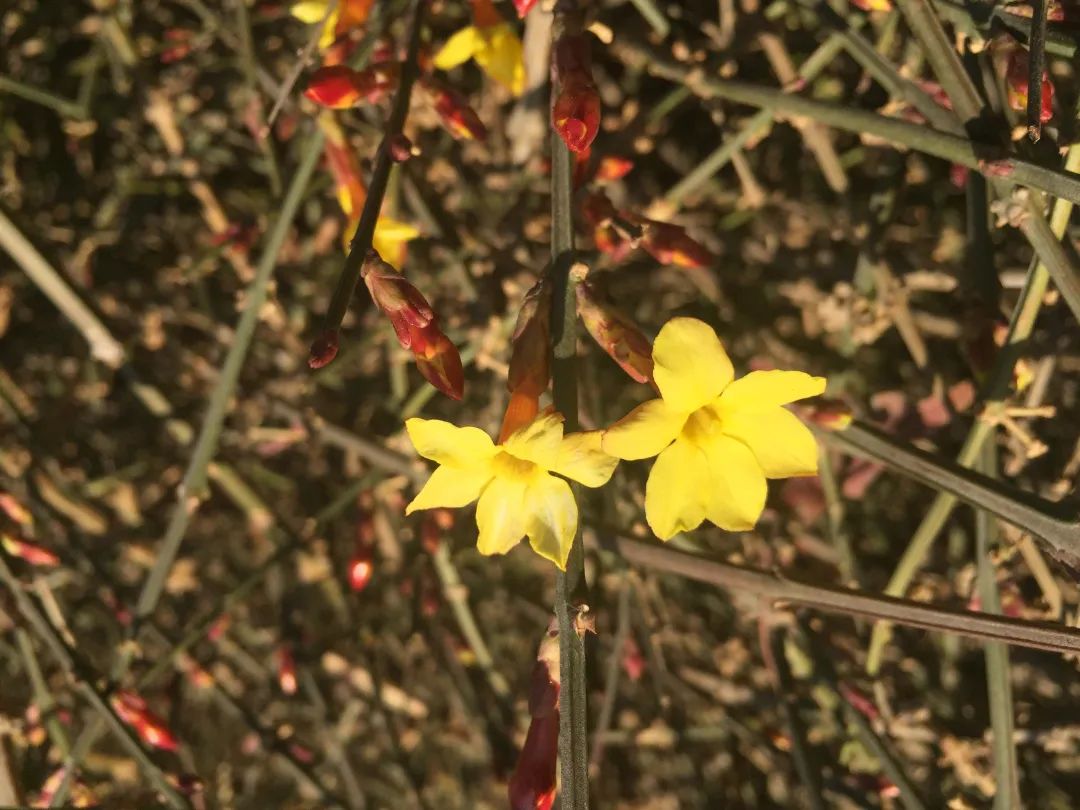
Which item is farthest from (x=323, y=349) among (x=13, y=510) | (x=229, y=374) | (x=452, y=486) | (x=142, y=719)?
(x=13, y=510)

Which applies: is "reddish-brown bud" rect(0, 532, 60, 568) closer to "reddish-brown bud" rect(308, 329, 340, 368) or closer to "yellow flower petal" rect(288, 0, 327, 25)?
"reddish-brown bud" rect(308, 329, 340, 368)

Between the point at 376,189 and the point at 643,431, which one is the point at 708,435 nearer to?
the point at 643,431

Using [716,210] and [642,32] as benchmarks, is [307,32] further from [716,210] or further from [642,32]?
[716,210]

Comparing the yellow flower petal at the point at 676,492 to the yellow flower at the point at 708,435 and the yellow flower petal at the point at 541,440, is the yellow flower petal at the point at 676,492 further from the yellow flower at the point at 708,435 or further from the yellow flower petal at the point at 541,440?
the yellow flower petal at the point at 541,440

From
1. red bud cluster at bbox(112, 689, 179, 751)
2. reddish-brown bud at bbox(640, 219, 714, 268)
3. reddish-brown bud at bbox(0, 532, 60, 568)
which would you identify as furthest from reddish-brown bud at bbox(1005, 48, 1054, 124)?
reddish-brown bud at bbox(0, 532, 60, 568)

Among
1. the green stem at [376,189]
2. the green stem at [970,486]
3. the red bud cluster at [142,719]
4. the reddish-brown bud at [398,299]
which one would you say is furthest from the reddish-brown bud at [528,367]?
the red bud cluster at [142,719]
